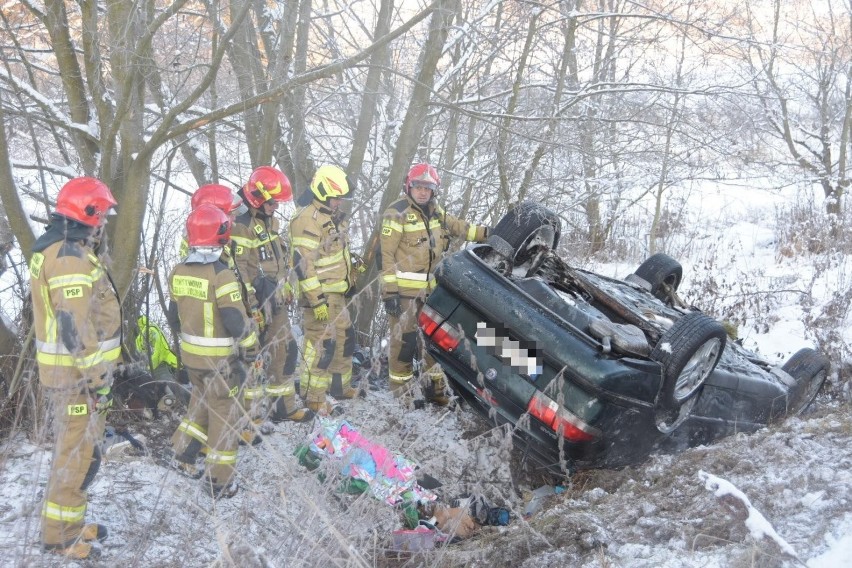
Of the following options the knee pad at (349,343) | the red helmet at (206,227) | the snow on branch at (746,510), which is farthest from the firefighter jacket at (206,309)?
the snow on branch at (746,510)

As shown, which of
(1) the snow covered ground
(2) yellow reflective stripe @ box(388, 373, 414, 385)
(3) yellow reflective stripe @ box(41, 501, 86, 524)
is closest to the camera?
(1) the snow covered ground

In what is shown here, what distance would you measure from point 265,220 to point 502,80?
299 cm

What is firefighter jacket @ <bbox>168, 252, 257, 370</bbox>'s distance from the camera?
406cm

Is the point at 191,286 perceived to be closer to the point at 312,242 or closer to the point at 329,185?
the point at 312,242

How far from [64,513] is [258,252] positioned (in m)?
2.40

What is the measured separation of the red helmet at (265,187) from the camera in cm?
509

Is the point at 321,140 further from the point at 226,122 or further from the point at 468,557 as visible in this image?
the point at 468,557

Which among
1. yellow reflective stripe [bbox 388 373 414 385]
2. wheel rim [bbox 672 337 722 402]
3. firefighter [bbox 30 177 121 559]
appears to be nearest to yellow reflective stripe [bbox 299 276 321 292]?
yellow reflective stripe [bbox 388 373 414 385]

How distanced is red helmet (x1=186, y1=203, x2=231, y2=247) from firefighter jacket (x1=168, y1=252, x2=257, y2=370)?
0.36 ft

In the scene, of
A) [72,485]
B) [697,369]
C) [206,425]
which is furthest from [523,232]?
[72,485]

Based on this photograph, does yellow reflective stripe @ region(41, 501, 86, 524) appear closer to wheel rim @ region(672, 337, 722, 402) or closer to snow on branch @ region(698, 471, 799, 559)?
snow on branch @ region(698, 471, 799, 559)

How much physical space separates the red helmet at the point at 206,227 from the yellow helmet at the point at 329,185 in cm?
133

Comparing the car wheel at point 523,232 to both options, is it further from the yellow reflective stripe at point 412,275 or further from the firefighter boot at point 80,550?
the firefighter boot at point 80,550

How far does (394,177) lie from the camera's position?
6.04 metres
